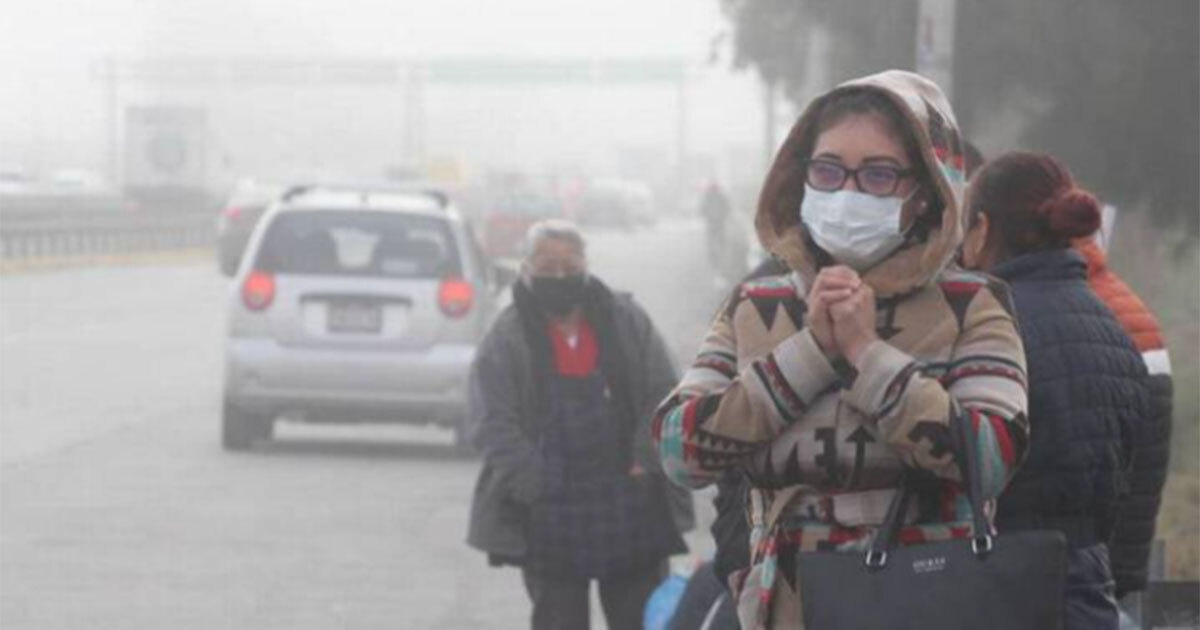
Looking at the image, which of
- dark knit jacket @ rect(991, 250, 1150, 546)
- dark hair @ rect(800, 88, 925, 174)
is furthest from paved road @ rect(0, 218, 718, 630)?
dark hair @ rect(800, 88, 925, 174)

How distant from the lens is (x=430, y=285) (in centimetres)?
1897

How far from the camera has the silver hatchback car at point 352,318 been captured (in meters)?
18.6

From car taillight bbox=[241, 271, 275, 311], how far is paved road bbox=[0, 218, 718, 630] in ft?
3.15

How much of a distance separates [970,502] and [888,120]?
62 centimetres

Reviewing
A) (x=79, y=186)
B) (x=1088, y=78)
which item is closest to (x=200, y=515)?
(x=1088, y=78)

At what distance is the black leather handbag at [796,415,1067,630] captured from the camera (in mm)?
4609

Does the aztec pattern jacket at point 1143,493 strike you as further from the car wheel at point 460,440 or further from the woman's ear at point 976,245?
the car wheel at point 460,440

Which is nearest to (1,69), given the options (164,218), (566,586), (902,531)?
(164,218)

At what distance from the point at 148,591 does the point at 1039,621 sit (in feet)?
26.6

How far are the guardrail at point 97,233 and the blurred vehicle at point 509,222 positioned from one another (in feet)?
20.3

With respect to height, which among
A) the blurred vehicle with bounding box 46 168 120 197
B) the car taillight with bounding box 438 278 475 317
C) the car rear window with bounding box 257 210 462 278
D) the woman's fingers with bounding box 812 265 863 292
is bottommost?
the blurred vehicle with bounding box 46 168 120 197

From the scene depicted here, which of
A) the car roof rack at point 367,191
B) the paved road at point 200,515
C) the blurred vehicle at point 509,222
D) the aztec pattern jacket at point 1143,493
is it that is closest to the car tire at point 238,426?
the paved road at point 200,515

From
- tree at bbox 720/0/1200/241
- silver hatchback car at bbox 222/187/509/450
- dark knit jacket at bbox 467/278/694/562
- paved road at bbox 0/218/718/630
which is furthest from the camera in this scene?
silver hatchback car at bbox 222/187/509/450

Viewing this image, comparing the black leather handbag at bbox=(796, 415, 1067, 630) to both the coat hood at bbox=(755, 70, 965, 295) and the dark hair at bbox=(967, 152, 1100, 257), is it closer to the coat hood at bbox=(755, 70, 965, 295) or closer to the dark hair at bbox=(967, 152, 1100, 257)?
the coat hood at bbox=(755, 70, 965, 295)
